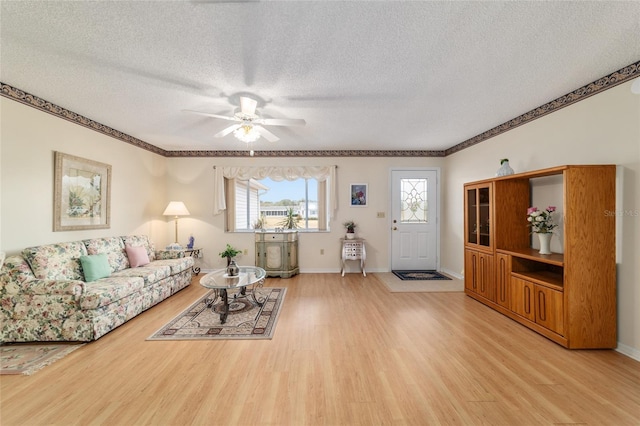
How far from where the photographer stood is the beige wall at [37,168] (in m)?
2.68

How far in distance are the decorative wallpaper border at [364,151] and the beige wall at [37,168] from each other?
0.29 feet

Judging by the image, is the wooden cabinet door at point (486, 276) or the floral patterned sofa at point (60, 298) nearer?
the floral patterned sofa at point (60, 298)

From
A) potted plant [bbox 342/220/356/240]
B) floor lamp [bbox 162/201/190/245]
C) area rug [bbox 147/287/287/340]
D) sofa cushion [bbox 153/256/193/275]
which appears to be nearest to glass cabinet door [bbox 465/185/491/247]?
potted plant [bbox 342/220/356/240]

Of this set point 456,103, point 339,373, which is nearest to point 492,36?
point 456,103

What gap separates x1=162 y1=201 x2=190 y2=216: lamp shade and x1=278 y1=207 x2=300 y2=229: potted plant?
6.33 ft

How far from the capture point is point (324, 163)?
215 inches

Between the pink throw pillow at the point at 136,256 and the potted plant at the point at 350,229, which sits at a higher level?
the potted plant at the point at 350,229

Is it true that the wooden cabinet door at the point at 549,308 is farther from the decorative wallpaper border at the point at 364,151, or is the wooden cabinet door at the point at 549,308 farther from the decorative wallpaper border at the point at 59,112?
the decorative wallpaper border at the point at 59,112

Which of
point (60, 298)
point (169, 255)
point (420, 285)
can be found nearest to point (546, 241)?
point (420, 285)

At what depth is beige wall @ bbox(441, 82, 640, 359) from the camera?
2.27 m

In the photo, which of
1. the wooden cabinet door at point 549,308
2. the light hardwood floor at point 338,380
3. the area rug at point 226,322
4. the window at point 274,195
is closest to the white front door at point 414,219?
the window at point 274,195

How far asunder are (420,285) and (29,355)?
194 inches

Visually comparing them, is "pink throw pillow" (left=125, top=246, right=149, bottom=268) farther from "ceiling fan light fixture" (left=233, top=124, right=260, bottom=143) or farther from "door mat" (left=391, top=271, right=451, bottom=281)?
"door mat" (left=391, top=271, right=451, bottom=281)

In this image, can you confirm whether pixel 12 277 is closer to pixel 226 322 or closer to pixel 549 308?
pixel 226 322
